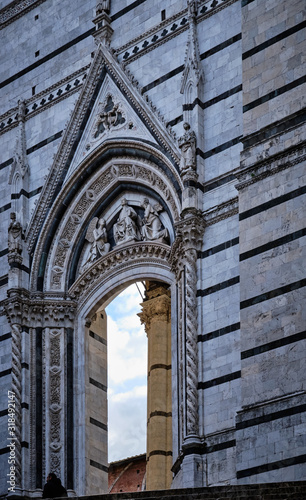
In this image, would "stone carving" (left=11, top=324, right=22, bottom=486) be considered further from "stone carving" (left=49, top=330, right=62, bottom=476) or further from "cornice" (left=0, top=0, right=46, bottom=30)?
"cornice" (left=0, top=0, right=46, bottom=30)

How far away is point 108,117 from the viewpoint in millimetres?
18906

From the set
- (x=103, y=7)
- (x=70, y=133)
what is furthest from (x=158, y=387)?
(x=103, y=7)

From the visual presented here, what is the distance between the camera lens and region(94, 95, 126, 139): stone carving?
18.8 m

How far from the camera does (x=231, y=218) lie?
55.0 ft

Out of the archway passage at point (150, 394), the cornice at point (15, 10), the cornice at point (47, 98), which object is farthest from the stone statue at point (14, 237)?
the cornice at point (15, 10)

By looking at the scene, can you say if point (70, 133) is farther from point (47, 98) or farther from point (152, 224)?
point (152, 224)

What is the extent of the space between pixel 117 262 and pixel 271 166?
3.11m

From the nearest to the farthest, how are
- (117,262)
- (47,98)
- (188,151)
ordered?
(188,151) < (117,262) < (47,98)

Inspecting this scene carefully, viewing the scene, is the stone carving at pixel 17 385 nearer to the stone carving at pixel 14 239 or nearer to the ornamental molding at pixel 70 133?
the stone carving at pixel 14 239

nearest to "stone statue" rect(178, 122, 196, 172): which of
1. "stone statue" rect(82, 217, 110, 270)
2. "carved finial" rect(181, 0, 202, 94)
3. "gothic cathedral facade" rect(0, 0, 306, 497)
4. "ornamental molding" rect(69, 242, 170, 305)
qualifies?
"gothic cathedral facade" rect(0, 0, 306, 497)

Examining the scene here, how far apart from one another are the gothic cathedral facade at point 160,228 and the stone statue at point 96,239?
31 millimetres

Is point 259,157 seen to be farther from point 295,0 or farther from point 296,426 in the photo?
point 296,426

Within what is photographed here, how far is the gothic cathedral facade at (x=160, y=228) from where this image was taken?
15.5m

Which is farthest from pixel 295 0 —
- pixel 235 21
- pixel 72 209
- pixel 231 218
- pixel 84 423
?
pixel 84 423
